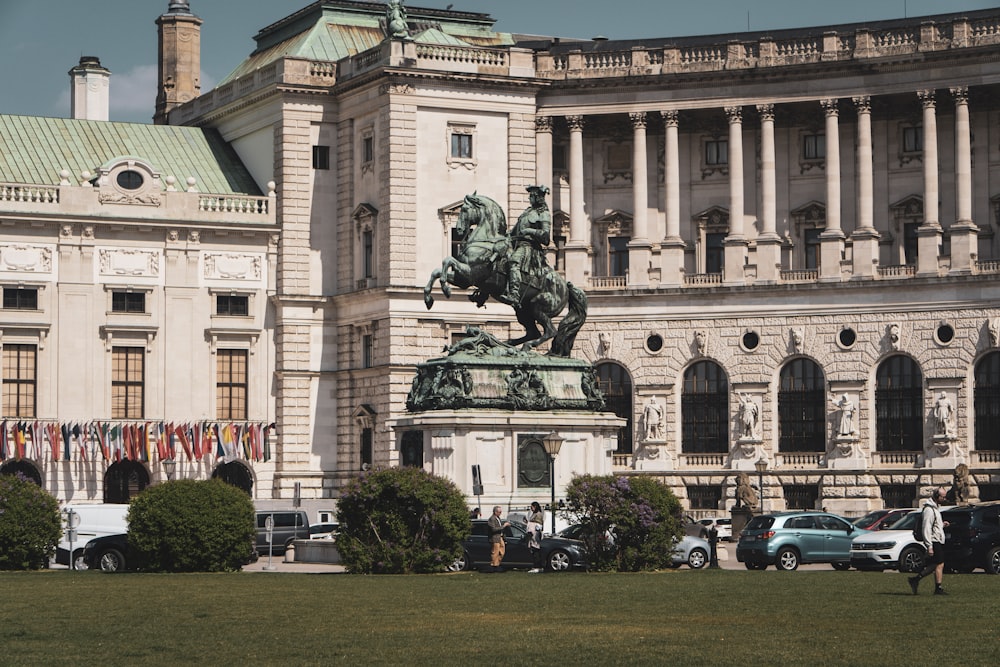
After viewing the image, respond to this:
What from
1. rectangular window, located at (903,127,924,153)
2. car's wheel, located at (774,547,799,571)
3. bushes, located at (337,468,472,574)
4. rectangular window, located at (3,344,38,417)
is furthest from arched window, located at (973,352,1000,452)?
bushes, located at (337,468,472,574)

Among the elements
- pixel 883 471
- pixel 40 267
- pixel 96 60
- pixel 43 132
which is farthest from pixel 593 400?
pixel 96 60

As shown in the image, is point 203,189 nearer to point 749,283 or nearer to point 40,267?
point 40,267

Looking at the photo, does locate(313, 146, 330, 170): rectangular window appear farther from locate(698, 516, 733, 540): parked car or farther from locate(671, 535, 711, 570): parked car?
locate(671, 535, 711, 570): parked car

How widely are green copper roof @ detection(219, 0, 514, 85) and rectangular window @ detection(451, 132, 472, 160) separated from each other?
→ 568cm

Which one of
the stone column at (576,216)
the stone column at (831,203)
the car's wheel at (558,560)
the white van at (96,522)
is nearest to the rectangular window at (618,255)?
the stone column at (576,216)

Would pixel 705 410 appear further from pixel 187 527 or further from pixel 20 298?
pixel 187 527

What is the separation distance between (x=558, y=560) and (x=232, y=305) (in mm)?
49939

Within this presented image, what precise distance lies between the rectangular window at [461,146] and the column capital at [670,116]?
9.08 metres

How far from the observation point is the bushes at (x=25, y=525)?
177 feet

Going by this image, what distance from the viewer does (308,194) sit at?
103750 millimetres

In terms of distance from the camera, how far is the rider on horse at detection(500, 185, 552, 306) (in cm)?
5988

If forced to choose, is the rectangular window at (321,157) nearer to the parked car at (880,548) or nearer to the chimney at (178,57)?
the chimney at (178,57)

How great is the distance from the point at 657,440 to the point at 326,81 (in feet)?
76.1

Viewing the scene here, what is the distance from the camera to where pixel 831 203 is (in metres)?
99.4
